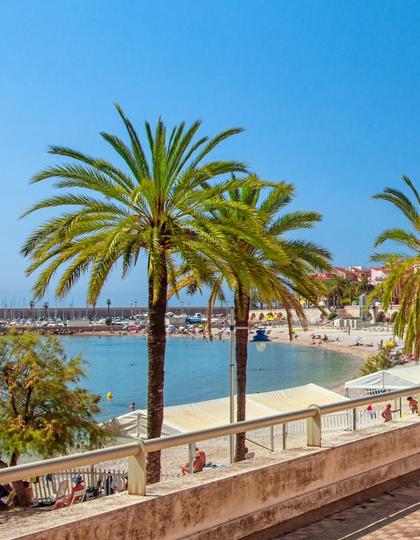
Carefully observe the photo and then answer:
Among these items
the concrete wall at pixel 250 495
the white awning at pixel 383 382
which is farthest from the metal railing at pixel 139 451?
the white awning at pixel 383 382

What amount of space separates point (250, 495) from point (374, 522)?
55.5 inches

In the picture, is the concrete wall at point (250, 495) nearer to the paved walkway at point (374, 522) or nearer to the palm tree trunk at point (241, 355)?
the paved walkway at point (374, 522)

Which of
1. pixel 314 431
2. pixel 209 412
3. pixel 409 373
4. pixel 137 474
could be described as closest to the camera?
pixel 137 474

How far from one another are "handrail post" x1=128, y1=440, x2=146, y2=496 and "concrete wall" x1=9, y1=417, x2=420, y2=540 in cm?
8

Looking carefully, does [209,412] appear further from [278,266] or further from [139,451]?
[139,451]

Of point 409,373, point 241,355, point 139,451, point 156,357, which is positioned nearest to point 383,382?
point 409,373

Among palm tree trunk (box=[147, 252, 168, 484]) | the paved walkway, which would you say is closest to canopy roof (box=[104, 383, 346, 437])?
palm tree trunk (box=[147, 252, 168, 484])

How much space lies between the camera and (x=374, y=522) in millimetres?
6246

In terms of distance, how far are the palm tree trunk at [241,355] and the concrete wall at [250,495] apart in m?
12.6

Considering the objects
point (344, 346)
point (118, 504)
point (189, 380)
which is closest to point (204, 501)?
point (118, 504)

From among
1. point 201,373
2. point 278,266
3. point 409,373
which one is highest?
point 278,266

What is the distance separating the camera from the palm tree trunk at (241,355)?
20.7 m

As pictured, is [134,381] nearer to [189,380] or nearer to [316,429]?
[189,380]

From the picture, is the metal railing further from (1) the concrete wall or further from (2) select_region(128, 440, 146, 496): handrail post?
(1) the concrete wall
